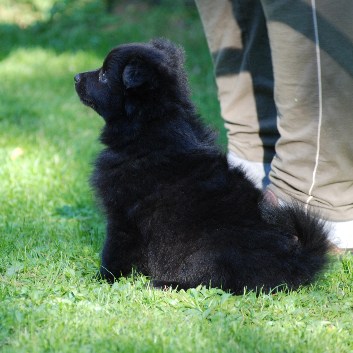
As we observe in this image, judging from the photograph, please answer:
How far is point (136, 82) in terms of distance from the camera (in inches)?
115

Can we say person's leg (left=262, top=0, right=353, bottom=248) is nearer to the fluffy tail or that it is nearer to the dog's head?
the fluffy tail

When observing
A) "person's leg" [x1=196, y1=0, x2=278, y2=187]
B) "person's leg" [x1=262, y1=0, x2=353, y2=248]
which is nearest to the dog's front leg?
"person's leg" [x1=262, y1=0, x2=353, y2=248]

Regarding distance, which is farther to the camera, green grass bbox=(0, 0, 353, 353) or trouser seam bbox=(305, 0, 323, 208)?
trouser seam bbox=(305, 0, 323, 208)

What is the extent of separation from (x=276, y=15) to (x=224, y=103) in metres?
1.23

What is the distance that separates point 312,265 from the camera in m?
2.85

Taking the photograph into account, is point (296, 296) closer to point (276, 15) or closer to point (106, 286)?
point (106, 286)

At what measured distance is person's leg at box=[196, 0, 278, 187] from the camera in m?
4.04

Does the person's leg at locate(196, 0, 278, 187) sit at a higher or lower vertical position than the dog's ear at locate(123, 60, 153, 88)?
lower

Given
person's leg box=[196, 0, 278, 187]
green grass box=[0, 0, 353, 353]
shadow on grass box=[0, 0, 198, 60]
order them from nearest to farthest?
1. green grass box=[0, 0, 353, 353]
2. person's leg box=[196, 0, 278, 187]
3. shadow on grass box=[0, 0, 198, 60]

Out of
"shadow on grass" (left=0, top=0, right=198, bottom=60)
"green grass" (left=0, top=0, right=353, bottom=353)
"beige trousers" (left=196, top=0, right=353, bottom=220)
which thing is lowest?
"green grass" (left=0, top=0, right=353, bottom=353)

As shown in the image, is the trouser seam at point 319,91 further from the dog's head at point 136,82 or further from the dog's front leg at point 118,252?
the dog's front leg at point 118,252

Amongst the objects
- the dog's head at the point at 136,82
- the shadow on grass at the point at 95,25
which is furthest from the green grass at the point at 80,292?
the shadow on grass at the point at 95,25

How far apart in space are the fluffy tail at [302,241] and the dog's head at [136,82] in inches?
27.1

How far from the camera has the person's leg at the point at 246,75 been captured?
159 inches
